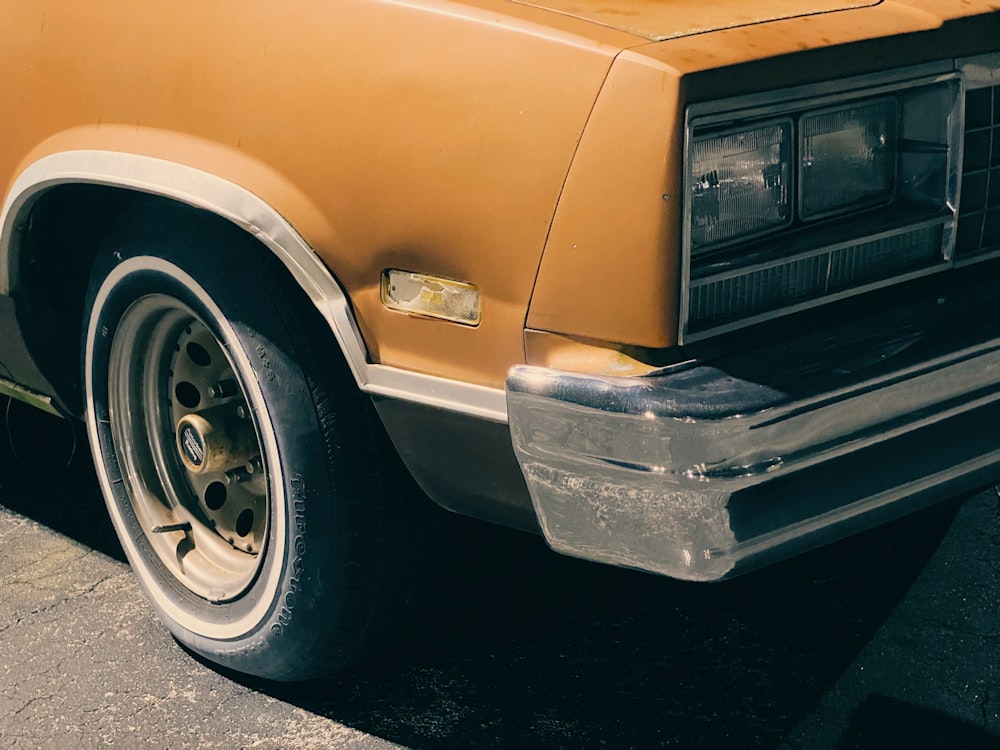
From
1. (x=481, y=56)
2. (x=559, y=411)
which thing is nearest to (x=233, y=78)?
(x=481, y=56)

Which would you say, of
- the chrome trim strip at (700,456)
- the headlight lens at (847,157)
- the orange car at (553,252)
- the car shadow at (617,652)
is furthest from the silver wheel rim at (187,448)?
the headlight lens at (847,157)

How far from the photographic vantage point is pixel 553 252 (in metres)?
1.89

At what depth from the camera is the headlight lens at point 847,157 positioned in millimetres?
1996

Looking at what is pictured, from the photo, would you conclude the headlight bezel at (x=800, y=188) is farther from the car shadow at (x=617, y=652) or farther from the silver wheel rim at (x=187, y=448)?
the silver wheel rim at (x=187, y=448)

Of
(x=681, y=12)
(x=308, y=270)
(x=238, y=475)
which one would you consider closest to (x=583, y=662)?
(x=238, y=475)

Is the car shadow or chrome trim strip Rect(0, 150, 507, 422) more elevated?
chrome trim strip Rect(0, 150, 507, 422)

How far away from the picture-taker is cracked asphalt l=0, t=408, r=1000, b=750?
241cm

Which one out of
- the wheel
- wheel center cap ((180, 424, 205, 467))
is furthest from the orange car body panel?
wheel center cap ((180, 424, 205, 467))

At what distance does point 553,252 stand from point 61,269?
1252mm

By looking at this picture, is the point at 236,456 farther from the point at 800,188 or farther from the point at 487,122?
the point at 800,188

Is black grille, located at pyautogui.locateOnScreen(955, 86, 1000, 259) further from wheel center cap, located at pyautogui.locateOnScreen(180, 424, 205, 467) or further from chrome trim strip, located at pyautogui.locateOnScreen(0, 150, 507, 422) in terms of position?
wheel center cap, located at pyautogui.locateOnScreen(180, 424, 205, 467)

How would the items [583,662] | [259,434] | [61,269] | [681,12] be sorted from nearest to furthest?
[681,12] → [259,434] → [583,662] → [61,269]

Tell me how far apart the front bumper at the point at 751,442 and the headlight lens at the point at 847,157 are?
187 millimetres

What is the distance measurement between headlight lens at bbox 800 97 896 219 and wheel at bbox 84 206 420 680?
816 mm
